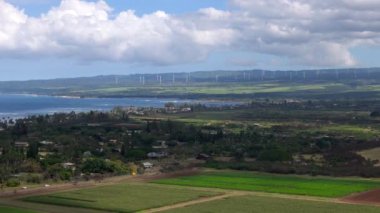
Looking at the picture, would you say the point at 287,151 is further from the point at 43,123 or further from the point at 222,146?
the point at 43,123

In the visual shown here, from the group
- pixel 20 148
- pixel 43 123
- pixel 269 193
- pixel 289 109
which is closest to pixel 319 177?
pixel 269 193

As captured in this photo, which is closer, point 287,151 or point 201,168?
point 201,168

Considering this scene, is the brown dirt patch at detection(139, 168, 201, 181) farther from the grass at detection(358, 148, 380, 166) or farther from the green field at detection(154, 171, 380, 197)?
the grass at detection(358, 148, 380, 166)

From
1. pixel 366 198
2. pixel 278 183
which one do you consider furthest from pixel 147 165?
pixel 366 198

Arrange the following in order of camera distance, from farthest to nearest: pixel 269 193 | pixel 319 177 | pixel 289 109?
pixel 289 109, pixel 319 177, pixel 269 193

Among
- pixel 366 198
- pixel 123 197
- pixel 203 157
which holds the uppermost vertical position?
pixel 366 198

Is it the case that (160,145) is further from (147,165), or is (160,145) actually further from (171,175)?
(171,175)

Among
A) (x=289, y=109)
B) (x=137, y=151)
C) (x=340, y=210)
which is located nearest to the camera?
(x=340, y=210)
